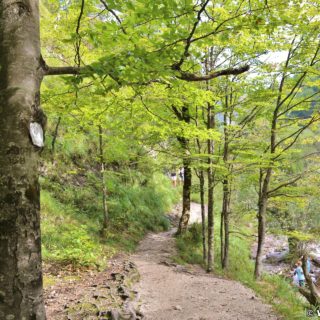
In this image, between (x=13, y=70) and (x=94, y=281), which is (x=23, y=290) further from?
(x=94, y=281)

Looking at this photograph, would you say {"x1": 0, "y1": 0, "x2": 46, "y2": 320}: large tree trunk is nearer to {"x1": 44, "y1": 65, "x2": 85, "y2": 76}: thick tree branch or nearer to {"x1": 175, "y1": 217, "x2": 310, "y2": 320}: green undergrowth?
{"x1": 44, "y1": 65, "x2": 85, "y2": 76}: thick tree branch

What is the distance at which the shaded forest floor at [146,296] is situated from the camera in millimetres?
4402

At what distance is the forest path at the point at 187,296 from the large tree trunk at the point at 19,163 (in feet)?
12.1

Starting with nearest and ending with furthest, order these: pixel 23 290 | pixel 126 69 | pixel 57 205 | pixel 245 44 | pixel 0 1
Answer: pixel 23 290
pixel 0 1
pixel 126 69
pixel 245 44
pixel 57 205

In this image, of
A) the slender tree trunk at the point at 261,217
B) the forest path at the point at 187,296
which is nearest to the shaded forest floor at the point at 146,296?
the forest path at the point at 187,296

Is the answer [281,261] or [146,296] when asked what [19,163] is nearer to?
[146,296]

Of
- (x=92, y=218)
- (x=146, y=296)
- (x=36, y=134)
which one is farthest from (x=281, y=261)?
(x=36, y=134)

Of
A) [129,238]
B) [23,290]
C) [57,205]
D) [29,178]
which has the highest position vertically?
[29,178]

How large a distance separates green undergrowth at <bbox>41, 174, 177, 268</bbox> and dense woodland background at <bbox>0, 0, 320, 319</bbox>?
0.04 m

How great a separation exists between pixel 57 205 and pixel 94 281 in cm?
364

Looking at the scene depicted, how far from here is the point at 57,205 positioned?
353 inches

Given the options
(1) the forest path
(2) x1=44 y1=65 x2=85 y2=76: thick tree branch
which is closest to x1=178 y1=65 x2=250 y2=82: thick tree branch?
(2) x1=44 y1=65 x2=85 y2=76: thick tree branch

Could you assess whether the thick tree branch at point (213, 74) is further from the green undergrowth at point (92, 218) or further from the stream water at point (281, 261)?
the stream water at point (281, 261)

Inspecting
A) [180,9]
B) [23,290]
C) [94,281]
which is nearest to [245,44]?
[180,9]
